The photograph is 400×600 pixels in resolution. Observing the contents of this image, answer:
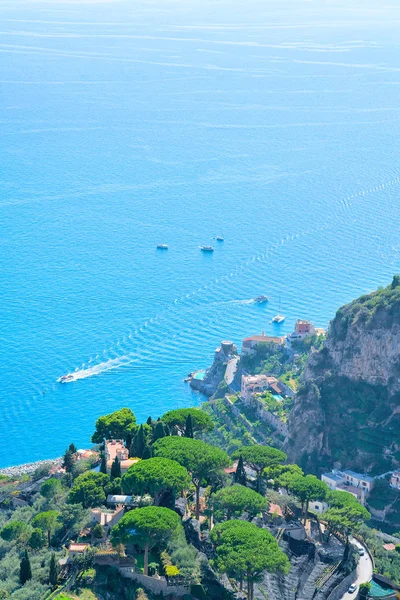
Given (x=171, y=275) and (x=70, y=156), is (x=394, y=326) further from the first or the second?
(x=70, y=156)

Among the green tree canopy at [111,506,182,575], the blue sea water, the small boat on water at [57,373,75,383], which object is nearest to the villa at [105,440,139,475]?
the green tree canopy at [111,506,182,575]

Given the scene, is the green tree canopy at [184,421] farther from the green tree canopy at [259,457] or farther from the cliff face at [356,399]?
the cliff face at [356,399]

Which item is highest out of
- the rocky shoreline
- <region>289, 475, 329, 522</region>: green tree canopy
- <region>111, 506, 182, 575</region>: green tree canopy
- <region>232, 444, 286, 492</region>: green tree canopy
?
the rocky shoreline

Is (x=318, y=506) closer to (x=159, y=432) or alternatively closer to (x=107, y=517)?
(x=159, y=432)

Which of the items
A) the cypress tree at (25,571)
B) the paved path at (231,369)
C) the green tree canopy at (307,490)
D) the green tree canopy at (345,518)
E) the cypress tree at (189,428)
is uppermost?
the paved path at (231,369)

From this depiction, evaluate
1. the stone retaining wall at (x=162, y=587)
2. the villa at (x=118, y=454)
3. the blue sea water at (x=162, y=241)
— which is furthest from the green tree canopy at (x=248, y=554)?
the blue sea water at (x=162, y=241)

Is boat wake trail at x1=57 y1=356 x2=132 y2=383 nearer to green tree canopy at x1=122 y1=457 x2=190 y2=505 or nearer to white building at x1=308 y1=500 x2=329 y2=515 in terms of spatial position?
white building at x1=308 y1=500 x2=329 y2=515
